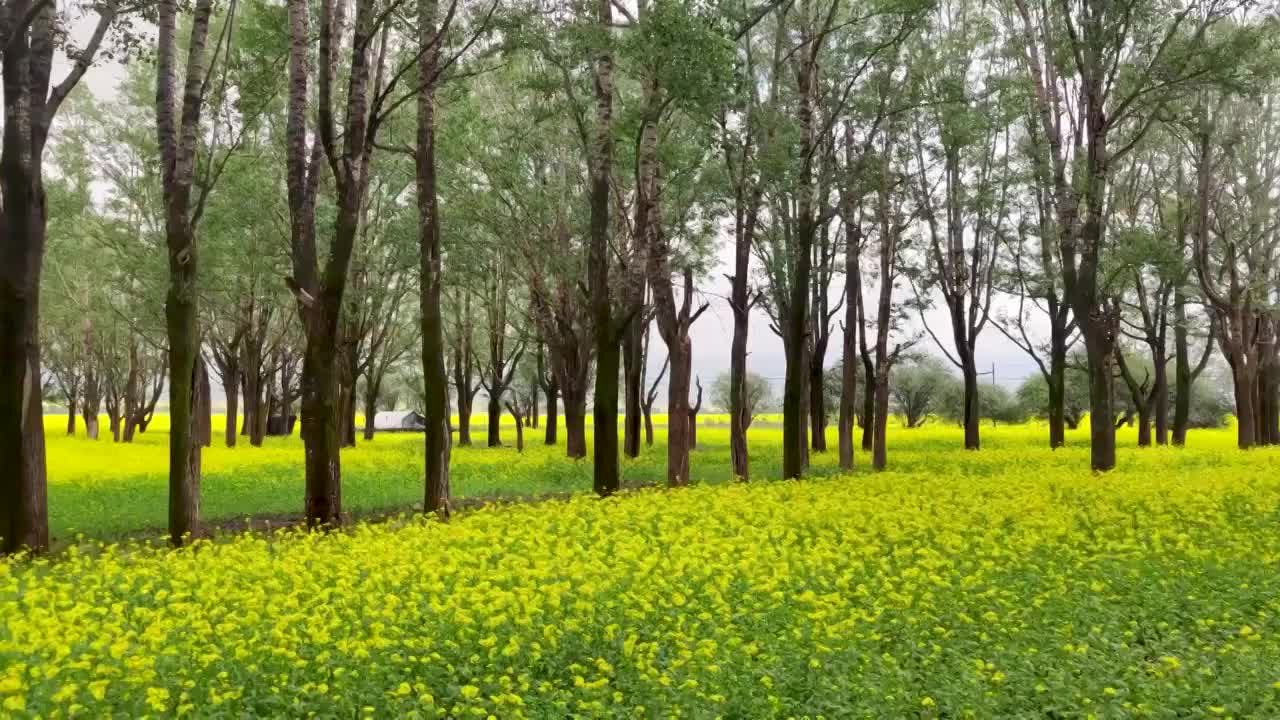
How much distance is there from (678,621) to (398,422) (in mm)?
98476

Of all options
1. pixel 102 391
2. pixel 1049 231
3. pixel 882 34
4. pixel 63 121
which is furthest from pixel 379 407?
pixel 882 34

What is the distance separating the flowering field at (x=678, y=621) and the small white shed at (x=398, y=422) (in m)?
81.1

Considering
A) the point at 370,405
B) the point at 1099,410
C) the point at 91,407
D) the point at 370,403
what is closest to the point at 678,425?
the point at 1099,410

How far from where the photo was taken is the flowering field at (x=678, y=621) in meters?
7.55

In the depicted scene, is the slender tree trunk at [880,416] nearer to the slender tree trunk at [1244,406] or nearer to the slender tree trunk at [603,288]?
the slender tree trunk at [603,288]

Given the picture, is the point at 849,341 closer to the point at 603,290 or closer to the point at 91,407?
the point at 603,290

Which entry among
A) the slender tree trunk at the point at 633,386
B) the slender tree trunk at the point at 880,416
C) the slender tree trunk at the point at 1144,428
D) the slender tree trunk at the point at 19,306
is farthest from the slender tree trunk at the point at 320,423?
the slender tree trunk at the point at 1144,428

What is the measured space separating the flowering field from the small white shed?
81.1m

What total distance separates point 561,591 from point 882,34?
19660mm

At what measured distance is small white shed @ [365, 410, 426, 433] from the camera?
3781 inches

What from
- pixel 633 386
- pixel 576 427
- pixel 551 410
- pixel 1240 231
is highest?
pixel 1240 231

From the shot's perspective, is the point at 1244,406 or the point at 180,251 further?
the point at 1244,406

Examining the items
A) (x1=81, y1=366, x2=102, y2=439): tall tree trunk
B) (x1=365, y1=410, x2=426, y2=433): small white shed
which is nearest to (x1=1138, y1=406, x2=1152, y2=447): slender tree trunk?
(x1=81, y1=366, x2=102, y2=439): tall tree trunk

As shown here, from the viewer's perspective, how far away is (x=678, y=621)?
9641 mm
